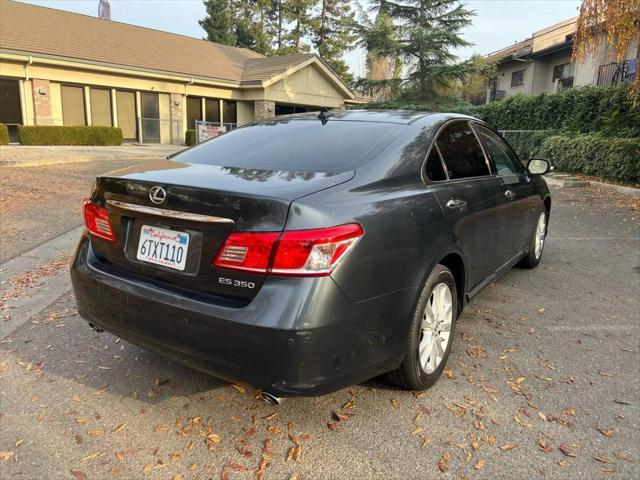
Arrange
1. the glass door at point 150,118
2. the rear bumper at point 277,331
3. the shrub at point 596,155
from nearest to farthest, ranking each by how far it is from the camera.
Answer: the rear bumper at point 277,331, the shrub at point 596,155, the glass door at point 150,118

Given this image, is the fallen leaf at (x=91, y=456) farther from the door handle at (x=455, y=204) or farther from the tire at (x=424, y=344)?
the door handle at (x=455, y=204)

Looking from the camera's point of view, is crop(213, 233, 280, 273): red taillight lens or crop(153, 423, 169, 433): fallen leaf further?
crop(153, 423, 169, 433): fallen leaf

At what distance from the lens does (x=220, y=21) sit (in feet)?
155

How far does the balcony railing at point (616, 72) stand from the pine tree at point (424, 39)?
17.9 ft

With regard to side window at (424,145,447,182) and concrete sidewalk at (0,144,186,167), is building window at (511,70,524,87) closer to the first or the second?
concrete sidewalk at (0,144,186,167)

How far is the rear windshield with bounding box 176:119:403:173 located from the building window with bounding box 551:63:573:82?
2447 centimetres

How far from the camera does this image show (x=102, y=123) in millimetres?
21719

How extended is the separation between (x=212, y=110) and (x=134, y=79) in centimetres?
468

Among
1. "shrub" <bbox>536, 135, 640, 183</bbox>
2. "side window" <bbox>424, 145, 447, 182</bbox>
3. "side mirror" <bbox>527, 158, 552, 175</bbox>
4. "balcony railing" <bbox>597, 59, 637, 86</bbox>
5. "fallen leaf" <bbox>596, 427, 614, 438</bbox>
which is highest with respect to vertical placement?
"balcony railing" <bbox>597, 59, 637, 86</bbox>

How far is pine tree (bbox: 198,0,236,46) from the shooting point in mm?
47125

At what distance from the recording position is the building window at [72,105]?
66.5 ft

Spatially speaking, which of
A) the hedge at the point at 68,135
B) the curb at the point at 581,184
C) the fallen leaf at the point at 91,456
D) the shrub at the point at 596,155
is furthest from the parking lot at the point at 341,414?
the hedge at the point at 68,135

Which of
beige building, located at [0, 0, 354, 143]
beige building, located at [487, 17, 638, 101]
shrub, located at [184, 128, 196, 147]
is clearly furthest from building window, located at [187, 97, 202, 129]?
beige building, located at [487, 17, 638, 101]

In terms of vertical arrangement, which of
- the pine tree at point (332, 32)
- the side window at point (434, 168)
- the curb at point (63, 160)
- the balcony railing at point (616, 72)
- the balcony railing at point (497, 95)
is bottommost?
the curb at point (63, 160)
